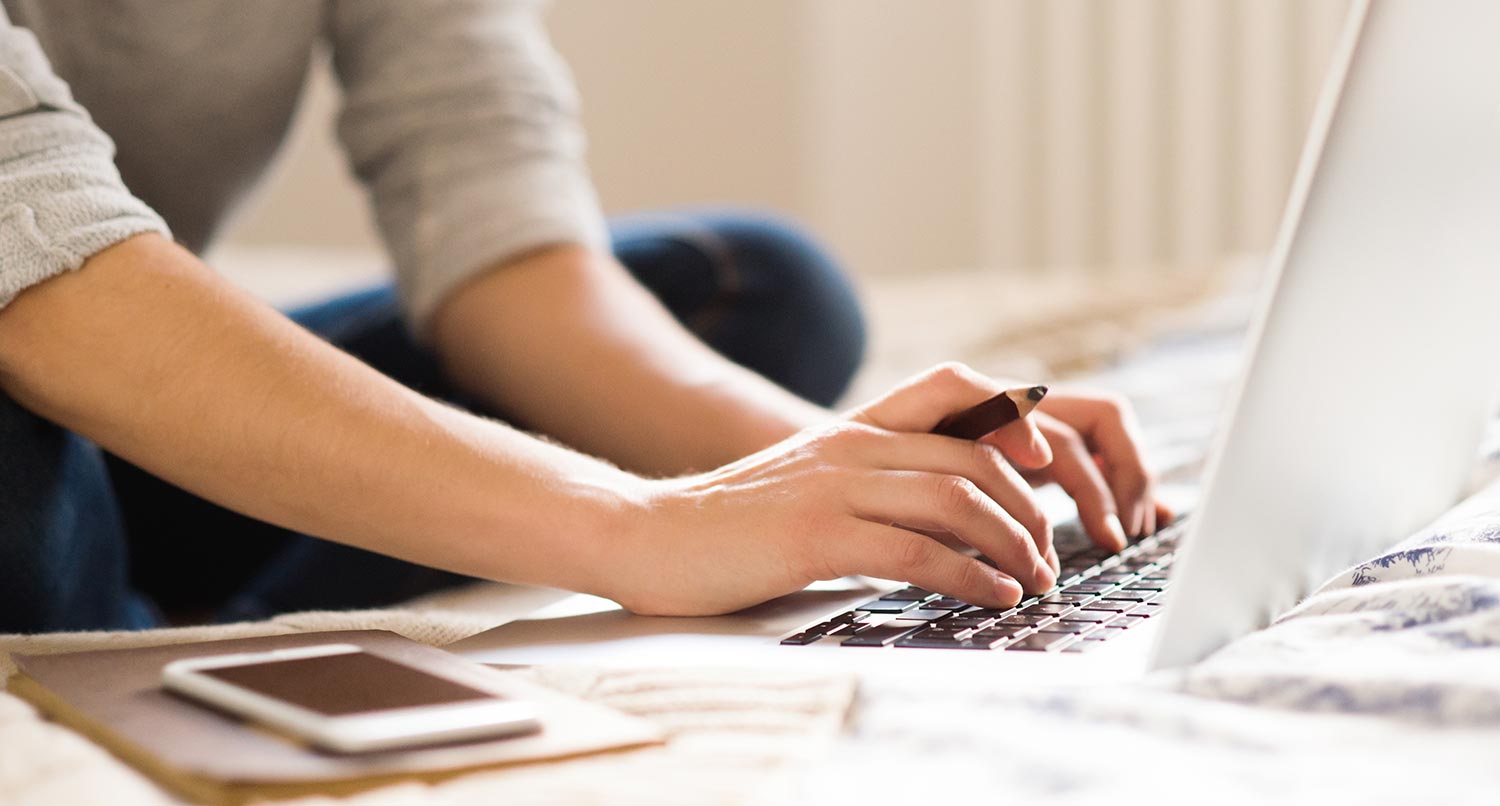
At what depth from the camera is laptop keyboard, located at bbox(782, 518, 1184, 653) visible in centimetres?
45

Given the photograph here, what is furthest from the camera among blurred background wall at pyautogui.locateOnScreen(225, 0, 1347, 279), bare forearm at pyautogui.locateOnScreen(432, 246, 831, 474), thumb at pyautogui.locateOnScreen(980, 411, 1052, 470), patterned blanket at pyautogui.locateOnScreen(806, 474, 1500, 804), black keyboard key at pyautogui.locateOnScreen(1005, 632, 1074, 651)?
blurred background wall at pyautogui.locateOnScreen(225, 0, 1347, 279)

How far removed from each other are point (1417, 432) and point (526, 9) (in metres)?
0.68

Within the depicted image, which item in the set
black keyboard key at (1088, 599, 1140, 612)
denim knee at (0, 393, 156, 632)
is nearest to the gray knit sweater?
denim knee at (0, 393, 156, 632)

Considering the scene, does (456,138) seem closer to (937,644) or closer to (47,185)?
(47,185)

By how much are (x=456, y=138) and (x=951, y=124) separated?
2039 mm

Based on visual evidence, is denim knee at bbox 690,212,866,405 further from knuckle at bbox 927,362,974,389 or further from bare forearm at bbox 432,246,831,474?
knuckle at bbox 927,362,974,389

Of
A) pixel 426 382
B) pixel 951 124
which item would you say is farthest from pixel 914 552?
pixel 951 124

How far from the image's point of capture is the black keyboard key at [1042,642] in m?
0.43

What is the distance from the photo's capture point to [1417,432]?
1.79 ft

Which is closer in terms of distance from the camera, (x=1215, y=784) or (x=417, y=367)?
(x=1215, y=784)

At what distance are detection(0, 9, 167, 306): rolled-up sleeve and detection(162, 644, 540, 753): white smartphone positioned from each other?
0.19 metres

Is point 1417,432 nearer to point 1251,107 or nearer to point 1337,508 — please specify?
point 1337,508

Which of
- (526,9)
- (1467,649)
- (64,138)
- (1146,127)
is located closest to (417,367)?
(526,9)

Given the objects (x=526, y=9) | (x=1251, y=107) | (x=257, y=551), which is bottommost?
(x=257, y=551)
